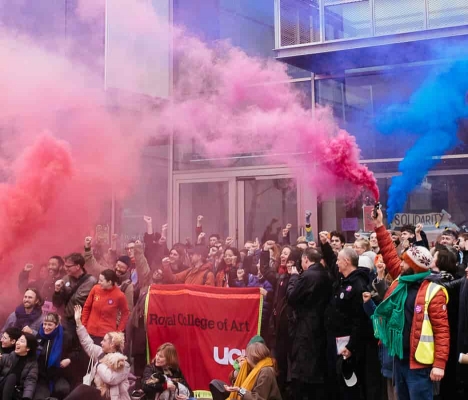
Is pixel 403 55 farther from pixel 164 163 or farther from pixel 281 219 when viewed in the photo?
pixel 164 163

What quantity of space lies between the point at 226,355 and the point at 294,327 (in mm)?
946

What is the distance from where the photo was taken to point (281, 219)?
12250mm

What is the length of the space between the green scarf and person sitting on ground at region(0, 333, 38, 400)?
3.62 m

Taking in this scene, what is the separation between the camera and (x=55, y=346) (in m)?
7.09

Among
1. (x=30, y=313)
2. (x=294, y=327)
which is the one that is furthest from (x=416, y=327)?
(x=30, y=313)

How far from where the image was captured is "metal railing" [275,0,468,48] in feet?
33.0

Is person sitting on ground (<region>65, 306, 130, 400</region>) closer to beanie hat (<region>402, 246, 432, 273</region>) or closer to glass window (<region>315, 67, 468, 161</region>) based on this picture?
beanie hat (<region>402, 246, 432, 273</region>)

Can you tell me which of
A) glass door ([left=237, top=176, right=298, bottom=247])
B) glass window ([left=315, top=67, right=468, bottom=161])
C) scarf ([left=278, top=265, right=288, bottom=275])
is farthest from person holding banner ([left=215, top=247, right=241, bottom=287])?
glass window ([left=315, top=67, right=468, bottom=161])

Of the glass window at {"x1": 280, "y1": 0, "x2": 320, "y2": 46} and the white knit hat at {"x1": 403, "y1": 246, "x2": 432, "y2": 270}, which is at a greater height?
the glass window at {"x1": 280, "y1": 0, "x2": 320, "y2": 46}

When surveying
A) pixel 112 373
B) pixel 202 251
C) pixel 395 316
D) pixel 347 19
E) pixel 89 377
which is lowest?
pixel 89 377

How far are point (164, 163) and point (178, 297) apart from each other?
20.1 feet

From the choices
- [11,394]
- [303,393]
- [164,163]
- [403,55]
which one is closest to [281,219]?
[164,163]

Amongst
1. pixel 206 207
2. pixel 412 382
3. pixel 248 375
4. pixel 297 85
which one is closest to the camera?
pixel 412 382

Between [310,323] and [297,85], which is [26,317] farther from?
[297,85]
